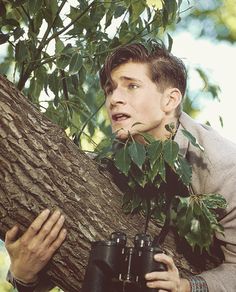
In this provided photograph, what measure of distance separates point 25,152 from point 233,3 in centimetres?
474

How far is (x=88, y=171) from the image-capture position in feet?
5.60

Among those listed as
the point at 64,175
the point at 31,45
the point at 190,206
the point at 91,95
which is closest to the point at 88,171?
the point at 64,175

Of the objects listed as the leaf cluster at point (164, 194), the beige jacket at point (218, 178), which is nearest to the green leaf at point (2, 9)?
the leaf cluster at point (164, 194)

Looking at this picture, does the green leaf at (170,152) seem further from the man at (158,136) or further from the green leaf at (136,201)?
the green leaf at (136,201)

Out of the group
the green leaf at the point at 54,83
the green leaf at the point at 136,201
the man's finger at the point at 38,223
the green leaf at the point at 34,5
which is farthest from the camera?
the green leaf at the point at 54,83

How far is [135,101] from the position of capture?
1.99 metres

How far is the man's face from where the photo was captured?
197cm

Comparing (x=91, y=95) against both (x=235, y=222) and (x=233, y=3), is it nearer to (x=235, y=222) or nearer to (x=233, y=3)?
(x=235, y=222)

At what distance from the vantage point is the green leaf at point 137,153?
1.53 metres

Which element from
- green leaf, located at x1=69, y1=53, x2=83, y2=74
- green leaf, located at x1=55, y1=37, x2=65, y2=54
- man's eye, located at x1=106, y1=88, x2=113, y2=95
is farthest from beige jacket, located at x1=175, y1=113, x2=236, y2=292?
green leaf, located at x1=55, y1=37, x2=65, y2=54

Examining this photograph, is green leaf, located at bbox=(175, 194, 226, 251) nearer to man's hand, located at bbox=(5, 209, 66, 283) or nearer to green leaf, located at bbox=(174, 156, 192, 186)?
green leaf, located at bbox=(174, 156, 192, 186)

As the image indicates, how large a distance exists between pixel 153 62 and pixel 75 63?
348 millimetres

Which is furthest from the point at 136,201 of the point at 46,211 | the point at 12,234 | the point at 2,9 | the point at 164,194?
the point at 2,9

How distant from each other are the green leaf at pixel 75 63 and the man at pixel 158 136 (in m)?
0.16
